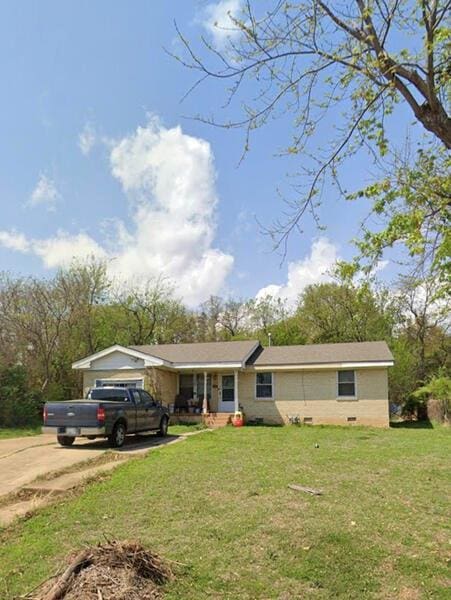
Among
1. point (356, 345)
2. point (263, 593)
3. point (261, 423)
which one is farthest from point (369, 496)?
point (356, 345)

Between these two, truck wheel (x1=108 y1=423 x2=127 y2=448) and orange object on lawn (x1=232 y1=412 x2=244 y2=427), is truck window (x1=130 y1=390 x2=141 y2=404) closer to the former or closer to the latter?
truck wheel (x1=108 y1=423 x2=127 y2=448)

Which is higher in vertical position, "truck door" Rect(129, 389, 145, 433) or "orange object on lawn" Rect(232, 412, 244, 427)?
"truck door" Rect(129, 389, 145, 433)

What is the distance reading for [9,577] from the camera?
15.1 ft

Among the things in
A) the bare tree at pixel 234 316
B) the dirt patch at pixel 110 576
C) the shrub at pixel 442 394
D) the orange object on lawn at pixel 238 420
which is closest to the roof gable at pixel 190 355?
the orange object on lawn at pixel 238 420

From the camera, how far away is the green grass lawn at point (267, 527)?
14.5ft

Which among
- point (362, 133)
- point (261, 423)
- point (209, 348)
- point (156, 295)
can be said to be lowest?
point (261, 423)

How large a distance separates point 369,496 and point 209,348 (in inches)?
684

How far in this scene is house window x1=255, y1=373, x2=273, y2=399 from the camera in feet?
72.1

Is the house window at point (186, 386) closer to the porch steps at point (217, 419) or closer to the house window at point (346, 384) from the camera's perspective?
the porch steps at point (217, 419)

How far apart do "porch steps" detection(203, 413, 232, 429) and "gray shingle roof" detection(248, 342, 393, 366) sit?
107 inches

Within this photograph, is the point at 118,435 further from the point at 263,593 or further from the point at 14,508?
the point at 263,593

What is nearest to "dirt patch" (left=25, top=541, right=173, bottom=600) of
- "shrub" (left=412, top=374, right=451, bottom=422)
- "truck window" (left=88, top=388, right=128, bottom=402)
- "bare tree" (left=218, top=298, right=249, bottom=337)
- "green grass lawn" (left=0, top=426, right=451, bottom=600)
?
"green grass lawn" (left=0, top=426, right=451, bottom=600)

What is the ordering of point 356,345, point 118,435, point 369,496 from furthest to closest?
1. point 356,345
2. point 118,435
3. point 369,496

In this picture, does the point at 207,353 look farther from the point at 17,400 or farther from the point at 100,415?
the point at 100,415
